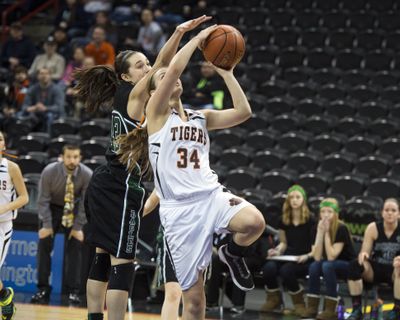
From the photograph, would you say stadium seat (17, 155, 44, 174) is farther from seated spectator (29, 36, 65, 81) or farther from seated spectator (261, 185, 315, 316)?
seated spectator (261, 185, 315, 316)

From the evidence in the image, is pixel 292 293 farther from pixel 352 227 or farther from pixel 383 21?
pixel 383 21

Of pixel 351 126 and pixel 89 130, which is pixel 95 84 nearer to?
pixel 89 130

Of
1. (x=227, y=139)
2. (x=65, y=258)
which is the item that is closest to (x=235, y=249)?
(x=65, y=258)

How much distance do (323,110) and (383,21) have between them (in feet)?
9.39

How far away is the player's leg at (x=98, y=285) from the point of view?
21.6 feet

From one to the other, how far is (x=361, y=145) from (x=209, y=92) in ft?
8.55

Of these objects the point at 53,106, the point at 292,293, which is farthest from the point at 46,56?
the point at 292,293

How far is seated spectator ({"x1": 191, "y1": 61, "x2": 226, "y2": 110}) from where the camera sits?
14.5 metres

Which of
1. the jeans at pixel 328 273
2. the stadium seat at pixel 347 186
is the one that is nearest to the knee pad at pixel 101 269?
the jeans at pixel 328 273

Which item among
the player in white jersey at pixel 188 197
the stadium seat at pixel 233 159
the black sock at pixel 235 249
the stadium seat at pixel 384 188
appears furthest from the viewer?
the stadium seat at pixel 233 159

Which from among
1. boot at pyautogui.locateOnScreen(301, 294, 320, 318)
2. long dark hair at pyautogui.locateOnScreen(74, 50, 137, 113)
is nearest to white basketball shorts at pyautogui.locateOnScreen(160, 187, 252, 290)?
long dark hair at pyautogui.locateOnScreen(74, 50, 137, 113)

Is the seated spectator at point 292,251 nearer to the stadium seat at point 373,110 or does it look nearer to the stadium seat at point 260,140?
the stadium seat at point 260,140

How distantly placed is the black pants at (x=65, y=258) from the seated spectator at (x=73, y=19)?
7092 millimetres

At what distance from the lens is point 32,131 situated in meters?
14.9
